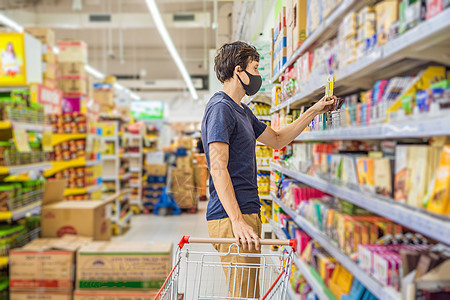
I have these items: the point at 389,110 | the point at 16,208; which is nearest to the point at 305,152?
the point at 389,110

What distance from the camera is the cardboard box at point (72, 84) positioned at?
21.8ft

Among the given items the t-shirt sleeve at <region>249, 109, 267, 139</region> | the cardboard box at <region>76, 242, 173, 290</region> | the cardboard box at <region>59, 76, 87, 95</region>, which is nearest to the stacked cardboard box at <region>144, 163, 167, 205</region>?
the cardboard box at <region>59, 76, 87, 95</region>

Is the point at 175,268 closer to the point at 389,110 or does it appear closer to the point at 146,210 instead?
the point at 389,110

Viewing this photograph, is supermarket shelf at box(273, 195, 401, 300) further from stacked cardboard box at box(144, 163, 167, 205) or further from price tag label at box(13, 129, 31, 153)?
stacked cardboard box at box(144, 163, 167, 205)

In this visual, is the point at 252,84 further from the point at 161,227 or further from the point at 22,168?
the point at 161,227

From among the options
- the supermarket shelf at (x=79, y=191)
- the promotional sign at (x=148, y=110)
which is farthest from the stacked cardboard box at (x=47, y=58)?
the promotional sign at (x=148, y=110)

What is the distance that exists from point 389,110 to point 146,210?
8.65 meters

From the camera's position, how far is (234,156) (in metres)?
1.68

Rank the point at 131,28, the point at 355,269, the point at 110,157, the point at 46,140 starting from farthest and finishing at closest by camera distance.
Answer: the point at 131,28 < the point at 110,157 < the point at 46,140 < the point at 355,269

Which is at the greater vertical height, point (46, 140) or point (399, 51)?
point (399, 51)

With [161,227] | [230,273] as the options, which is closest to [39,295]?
[230,273]

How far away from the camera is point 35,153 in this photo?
4426 millimetres

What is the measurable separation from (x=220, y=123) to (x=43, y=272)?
2535mm

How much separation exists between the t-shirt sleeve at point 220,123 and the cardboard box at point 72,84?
5656 mm
